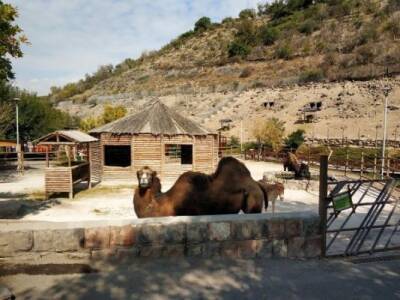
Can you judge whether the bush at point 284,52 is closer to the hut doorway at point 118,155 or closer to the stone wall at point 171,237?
the hut doorway at point 118,155

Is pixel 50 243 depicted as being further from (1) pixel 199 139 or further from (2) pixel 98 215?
(1) pixel 199 139

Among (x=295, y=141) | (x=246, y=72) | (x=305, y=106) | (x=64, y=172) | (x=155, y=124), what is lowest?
(x=64, y=172)

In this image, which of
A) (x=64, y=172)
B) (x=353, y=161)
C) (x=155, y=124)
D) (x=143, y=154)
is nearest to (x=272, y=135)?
(x=353, y=161)

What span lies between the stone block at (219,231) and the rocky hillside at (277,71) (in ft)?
103

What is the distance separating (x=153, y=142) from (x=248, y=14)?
91.5m

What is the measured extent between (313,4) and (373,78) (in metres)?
51.9

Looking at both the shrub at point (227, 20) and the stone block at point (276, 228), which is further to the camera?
the shrub at point (227, 20)

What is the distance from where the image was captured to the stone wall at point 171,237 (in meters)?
4.57

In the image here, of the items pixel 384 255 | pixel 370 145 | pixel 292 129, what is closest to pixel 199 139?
pixel 384 255

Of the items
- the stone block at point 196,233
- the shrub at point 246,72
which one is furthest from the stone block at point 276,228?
the shrub at point 246,72

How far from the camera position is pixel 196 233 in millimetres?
4855

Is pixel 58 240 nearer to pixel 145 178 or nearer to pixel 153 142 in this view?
pixel 145 178

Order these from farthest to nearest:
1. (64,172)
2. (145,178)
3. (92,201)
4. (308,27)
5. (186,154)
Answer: (308,27) < (186,154) < (64,172) < (92,201) < (145,178)

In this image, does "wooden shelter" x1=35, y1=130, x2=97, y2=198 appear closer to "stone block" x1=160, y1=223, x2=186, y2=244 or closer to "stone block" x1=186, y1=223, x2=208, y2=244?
"stone block" x1=160, y1=223, x2=186, y2=244
